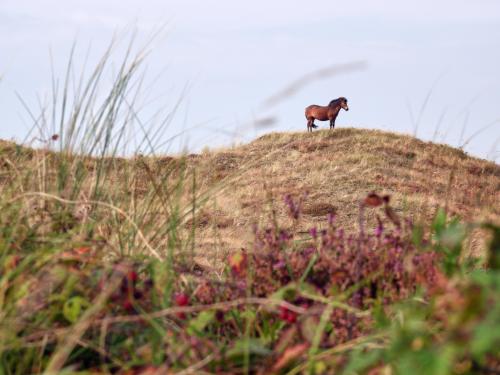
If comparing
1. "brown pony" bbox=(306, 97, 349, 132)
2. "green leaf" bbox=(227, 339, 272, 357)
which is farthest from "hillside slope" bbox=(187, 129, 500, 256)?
"green leaf" bbox=(227, 339, 272, 357)

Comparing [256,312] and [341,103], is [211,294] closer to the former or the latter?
[256,312]

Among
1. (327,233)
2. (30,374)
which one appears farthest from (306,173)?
(30,374)

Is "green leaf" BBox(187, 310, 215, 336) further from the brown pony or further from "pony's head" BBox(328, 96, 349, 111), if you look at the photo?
"pony's head" BBox(328, 96, 349, 111)

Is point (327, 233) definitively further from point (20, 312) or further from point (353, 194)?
point (353, 194)

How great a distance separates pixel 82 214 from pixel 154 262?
0.64 metres

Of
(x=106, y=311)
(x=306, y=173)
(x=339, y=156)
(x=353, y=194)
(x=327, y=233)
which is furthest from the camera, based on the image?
(x=339, y=156)

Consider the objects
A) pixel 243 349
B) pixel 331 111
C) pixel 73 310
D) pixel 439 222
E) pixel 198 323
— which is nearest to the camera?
pixel 243 349

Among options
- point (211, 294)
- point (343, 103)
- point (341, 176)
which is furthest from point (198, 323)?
point (343, 103)

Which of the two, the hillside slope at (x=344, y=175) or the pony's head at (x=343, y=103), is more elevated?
the pony's head at (x=343, y=103)

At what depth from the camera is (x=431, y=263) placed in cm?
296

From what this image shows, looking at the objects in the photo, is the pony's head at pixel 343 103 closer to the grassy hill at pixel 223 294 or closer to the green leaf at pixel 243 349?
the grassy hill at pixel 223 294

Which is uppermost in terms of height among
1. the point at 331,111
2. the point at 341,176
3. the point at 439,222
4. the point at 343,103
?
the point at 343,103

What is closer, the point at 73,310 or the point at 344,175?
the point at 73,310

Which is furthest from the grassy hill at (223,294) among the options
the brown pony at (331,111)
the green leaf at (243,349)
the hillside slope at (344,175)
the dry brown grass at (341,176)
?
the brown pony at (331,111)
